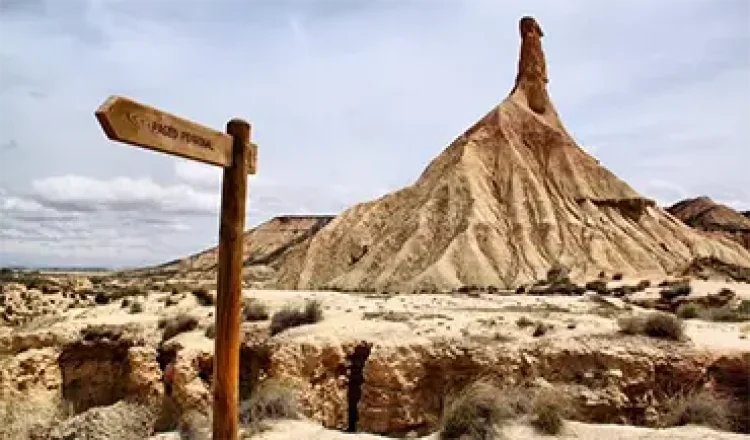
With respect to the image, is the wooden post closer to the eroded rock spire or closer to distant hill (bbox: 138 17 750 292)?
distant hill (bbox: 138 17 750 292)

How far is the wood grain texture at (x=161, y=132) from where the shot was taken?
4531mm

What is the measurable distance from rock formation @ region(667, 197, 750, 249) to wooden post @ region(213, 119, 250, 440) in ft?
203

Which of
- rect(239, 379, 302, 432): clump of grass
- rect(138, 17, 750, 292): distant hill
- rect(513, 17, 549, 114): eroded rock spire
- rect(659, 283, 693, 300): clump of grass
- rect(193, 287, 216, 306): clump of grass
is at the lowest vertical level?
rect(239, 379, 302, 432): clump of grass

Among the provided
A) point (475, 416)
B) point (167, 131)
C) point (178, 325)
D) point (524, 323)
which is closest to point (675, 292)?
point (524, 323)

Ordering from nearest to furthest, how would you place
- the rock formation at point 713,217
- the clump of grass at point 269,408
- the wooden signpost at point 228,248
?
the wooden signpost at point 228,248 → the clump of grass at point 269,408 → the rock formation at point 713,217

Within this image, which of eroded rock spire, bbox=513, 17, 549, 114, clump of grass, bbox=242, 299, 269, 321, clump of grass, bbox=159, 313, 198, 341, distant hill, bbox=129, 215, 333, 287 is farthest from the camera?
distant hill, bbox=129, 215, 333, 287

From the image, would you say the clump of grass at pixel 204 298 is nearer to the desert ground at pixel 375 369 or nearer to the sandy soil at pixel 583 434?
the desert ground at pixel 375 369

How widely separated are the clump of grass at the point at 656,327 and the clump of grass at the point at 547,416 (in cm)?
402

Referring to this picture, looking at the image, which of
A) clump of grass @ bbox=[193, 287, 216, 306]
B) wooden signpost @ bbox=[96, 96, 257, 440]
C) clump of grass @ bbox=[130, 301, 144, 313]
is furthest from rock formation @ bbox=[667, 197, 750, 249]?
wooden signpost @ bbox=[96, 96, 257, 440]

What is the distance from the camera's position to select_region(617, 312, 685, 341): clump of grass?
40.0ft

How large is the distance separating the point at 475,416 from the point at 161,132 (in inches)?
221

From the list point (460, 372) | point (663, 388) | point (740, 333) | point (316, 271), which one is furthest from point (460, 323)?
point (316, 271)

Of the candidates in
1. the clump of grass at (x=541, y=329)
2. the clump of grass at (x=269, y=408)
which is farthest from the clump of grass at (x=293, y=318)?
the clump of grass at (x=541, y=329)

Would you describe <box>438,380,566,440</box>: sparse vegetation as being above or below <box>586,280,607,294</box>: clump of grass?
below
